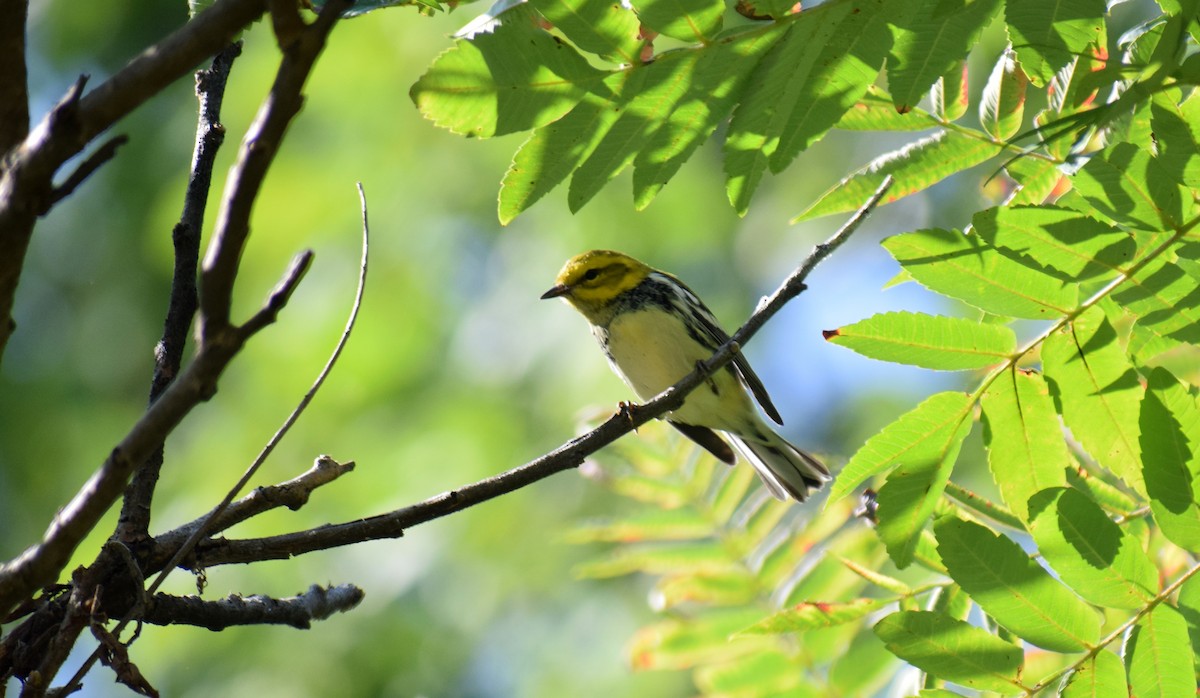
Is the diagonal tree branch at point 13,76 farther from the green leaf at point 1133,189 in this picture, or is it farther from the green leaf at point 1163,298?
the green leaf at point 1163,298

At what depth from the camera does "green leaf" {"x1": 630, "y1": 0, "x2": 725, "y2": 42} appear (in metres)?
1.90

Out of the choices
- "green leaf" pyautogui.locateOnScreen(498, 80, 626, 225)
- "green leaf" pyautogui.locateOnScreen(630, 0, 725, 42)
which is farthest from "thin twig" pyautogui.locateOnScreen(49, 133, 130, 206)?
"green leaf" pyautogui.locateOnScreen(630, 0, 725, 42)

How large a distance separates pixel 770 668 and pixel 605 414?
1.02 m

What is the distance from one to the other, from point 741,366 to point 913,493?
2.64m

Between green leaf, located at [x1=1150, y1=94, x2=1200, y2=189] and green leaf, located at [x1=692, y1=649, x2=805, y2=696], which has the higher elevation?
green leaf, located at [x1=1150, y1=94, x2=1200, y2=189]

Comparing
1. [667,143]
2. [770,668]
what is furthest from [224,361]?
[770,668]

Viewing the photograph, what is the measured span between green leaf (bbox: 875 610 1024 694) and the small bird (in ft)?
8.95

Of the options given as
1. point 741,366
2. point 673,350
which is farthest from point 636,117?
point 673,350

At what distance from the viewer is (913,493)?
77.8 inches

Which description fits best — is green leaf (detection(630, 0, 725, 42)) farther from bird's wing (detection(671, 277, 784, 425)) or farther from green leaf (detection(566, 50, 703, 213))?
bird's wing (detection(671, 277, 784, 425))

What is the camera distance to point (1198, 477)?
1878 mm

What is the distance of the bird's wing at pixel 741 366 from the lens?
14.8ft

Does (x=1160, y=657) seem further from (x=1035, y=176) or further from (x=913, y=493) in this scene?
(x=1035, y=176)

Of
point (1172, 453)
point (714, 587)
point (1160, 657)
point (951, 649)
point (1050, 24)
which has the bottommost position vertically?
point (1160, 657)
